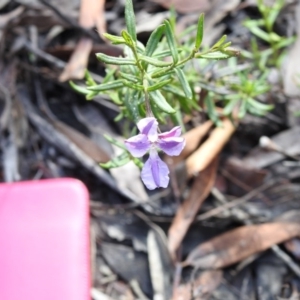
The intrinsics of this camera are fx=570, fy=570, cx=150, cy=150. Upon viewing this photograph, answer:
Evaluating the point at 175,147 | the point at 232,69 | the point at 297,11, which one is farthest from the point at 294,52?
the point at 175,147

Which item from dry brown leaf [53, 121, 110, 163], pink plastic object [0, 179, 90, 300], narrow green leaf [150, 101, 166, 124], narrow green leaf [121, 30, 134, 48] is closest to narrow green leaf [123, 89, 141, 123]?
narrow green leaf [150, 101, 166, 124]

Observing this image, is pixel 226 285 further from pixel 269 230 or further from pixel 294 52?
pixel 294 52

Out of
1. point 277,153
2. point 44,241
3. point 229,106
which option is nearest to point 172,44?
point 229,106

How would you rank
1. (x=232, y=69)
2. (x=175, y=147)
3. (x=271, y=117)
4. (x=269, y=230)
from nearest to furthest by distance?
(x=175, y=147), (x=232, y=69), (x=269, y=230), (x=271, y=117)

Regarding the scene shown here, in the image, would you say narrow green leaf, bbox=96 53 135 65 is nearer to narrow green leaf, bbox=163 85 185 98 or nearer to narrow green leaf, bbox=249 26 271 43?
narrow green leaf, bbox=163 85 185 98

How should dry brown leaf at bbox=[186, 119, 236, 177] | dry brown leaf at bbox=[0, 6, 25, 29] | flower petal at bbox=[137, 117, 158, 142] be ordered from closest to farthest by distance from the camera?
flower petal at bbox=[137, 117, 158, 142] → dry brown leaf at bbox=[186, 119, 236, 177] → dry brown leaf at bbox=[0, 6, 25, 29]

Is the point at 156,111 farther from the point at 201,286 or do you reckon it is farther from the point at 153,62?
the point at 201,286
